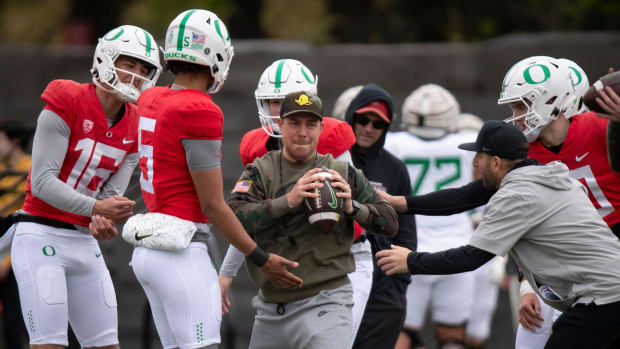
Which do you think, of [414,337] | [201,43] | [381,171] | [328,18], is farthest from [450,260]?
[328,18]

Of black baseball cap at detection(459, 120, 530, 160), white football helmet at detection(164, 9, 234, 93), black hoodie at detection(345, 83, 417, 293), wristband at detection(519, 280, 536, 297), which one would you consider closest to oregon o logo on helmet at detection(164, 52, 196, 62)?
white football helmet at detection(164, 9, 234, 93)

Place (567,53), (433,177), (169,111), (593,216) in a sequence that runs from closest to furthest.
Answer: (169,111) → (593,216) → (433,177) → (567,53)

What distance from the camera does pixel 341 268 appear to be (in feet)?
14.3

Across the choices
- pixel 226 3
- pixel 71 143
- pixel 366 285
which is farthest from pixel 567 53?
pixel 71 143

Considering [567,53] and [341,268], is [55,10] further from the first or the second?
[341,268]

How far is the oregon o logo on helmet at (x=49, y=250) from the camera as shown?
188 inches

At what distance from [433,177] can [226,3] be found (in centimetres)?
882

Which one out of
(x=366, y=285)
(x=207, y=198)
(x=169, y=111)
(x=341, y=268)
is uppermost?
Result: (x=169, y=111)

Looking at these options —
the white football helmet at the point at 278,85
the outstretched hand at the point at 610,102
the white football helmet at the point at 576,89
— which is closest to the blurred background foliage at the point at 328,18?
the white football helmet at the point at 576,89

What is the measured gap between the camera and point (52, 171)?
15.1ft

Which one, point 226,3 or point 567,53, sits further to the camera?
point 226,3

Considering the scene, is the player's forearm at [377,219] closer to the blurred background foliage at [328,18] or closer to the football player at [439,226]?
the football player at [439,226]

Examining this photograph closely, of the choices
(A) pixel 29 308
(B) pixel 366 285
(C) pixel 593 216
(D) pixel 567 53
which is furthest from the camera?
(D) pixel 567 53

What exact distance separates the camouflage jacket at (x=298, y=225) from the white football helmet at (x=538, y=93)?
1047mm
